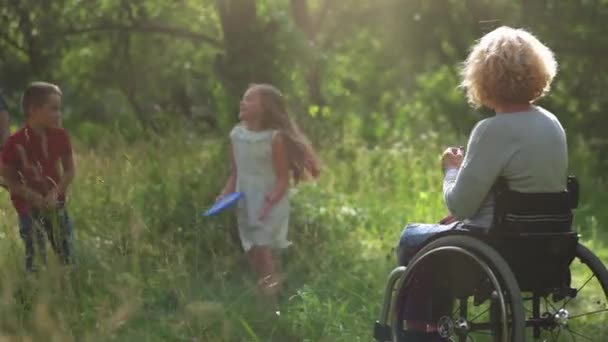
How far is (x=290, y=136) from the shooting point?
666cm

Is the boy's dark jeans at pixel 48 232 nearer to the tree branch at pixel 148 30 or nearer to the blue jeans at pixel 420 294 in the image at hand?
the blue jeans at pixel 420 294

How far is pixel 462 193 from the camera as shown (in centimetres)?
435

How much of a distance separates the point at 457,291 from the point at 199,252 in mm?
2714

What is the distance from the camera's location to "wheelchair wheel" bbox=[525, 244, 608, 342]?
4465mm

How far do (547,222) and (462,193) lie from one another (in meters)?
0.34

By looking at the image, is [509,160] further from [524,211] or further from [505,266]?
[505,266]

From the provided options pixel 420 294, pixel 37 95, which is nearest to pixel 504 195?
pixel 420 294

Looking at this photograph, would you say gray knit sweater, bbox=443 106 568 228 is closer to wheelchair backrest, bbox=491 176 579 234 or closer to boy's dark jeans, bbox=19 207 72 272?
wheelchair backrest, bbox=491 176 579 234

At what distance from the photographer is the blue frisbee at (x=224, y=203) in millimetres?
5895

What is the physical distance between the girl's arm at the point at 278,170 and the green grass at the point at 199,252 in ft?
1.35

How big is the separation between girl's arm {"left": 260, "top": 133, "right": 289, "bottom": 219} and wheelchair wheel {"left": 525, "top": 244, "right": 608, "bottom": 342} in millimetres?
1589

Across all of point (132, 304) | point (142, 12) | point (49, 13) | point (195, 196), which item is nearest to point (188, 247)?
point (195, 196)

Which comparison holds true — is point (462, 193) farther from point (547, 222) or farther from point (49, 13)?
point (49, 13)

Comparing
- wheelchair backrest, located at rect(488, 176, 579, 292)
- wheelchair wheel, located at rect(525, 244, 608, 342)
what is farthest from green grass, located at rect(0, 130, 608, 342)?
wheelchair backrest, located at rect(488, 176, 579, 292)
